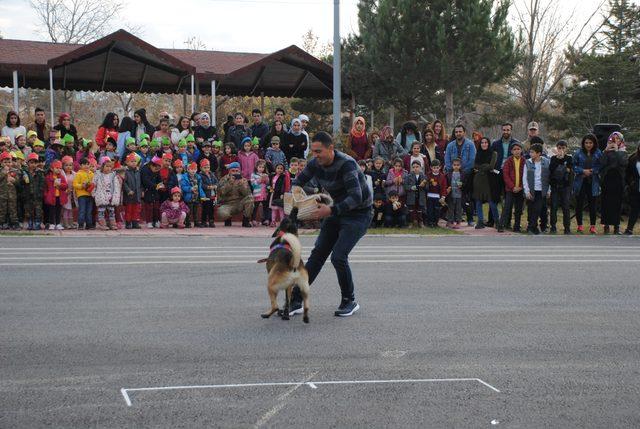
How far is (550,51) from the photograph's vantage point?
129 ft

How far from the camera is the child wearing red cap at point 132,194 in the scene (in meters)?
17.4

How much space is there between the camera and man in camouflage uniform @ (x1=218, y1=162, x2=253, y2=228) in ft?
61.1

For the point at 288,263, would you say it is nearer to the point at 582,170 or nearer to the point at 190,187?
the point at 190,187

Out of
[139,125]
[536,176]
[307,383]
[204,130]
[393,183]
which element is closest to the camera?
[307,383]

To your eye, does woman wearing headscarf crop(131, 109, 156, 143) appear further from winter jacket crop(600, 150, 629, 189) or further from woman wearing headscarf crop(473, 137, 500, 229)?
winter jacket crop(600, 150, 629, 189)

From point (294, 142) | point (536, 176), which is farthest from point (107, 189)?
point (536, 176)

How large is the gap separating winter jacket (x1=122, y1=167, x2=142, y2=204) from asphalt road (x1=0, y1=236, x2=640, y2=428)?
4996 millimetres

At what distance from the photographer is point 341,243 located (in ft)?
27.6

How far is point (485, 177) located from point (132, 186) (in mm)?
8018

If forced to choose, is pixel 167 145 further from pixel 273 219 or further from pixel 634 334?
pixel 634 334

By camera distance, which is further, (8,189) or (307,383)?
(8,189)

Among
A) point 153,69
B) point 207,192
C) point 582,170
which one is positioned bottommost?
point 207,192

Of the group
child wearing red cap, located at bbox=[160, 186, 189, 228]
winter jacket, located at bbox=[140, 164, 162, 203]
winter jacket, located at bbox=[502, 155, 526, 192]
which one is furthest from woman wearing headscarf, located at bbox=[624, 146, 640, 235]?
winter jacket, located at bbox=[140, 164, 162, 203]

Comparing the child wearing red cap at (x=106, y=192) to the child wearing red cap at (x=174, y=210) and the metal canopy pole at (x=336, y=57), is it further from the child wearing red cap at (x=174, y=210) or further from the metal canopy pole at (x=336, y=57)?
the metal canopy pole at (x=336, y=57)
